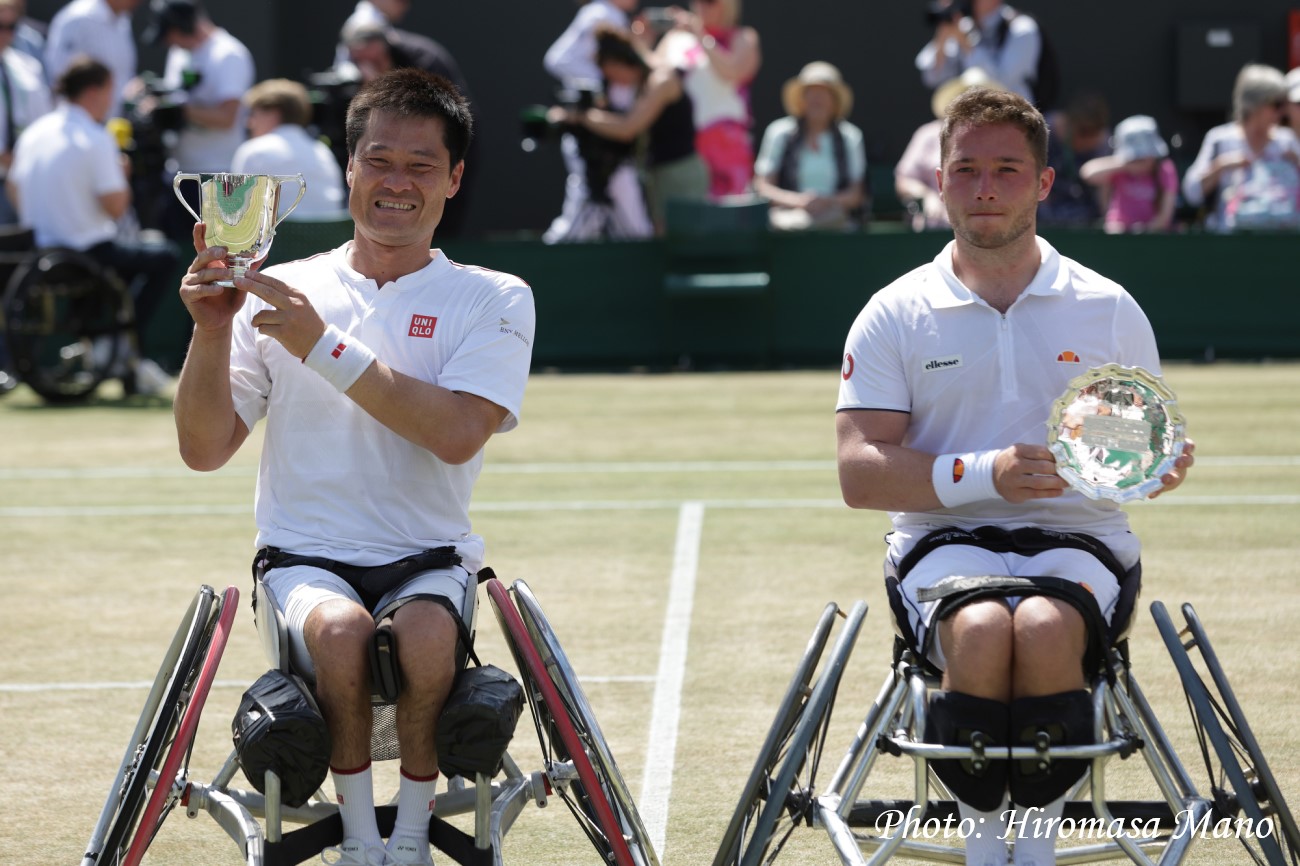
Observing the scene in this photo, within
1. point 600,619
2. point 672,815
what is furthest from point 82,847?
point 600,619

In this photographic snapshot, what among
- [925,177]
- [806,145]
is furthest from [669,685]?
[925,177]

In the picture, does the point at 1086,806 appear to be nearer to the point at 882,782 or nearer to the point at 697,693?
the point at 882,782

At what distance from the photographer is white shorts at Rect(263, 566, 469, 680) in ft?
11.8

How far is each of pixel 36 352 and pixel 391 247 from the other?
861 centimetres

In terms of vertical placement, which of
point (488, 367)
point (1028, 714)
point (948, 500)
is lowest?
point (1028, 714)

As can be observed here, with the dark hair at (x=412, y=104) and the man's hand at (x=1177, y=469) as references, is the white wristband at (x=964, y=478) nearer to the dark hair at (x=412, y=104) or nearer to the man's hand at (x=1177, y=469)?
the man's hand at (x=1177, y=469)

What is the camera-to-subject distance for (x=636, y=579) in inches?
273

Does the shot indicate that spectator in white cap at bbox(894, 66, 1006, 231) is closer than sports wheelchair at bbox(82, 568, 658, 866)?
No

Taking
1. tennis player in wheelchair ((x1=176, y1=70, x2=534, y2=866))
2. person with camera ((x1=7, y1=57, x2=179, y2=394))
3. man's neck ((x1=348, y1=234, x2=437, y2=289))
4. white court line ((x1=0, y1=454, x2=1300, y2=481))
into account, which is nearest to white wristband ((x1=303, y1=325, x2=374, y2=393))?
tennis player in wheelchair ((x1=176, y1=70, x2=534, y2=866))

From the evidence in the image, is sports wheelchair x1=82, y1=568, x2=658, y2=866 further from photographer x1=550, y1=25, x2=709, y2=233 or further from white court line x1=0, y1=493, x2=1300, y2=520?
photographer x1=550, y1=25, x2=709, y2=233

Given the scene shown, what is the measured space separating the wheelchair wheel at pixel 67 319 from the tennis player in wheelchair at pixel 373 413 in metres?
8.13

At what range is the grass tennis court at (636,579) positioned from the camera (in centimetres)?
464

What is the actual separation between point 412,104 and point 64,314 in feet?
30.5

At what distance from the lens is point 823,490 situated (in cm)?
881
